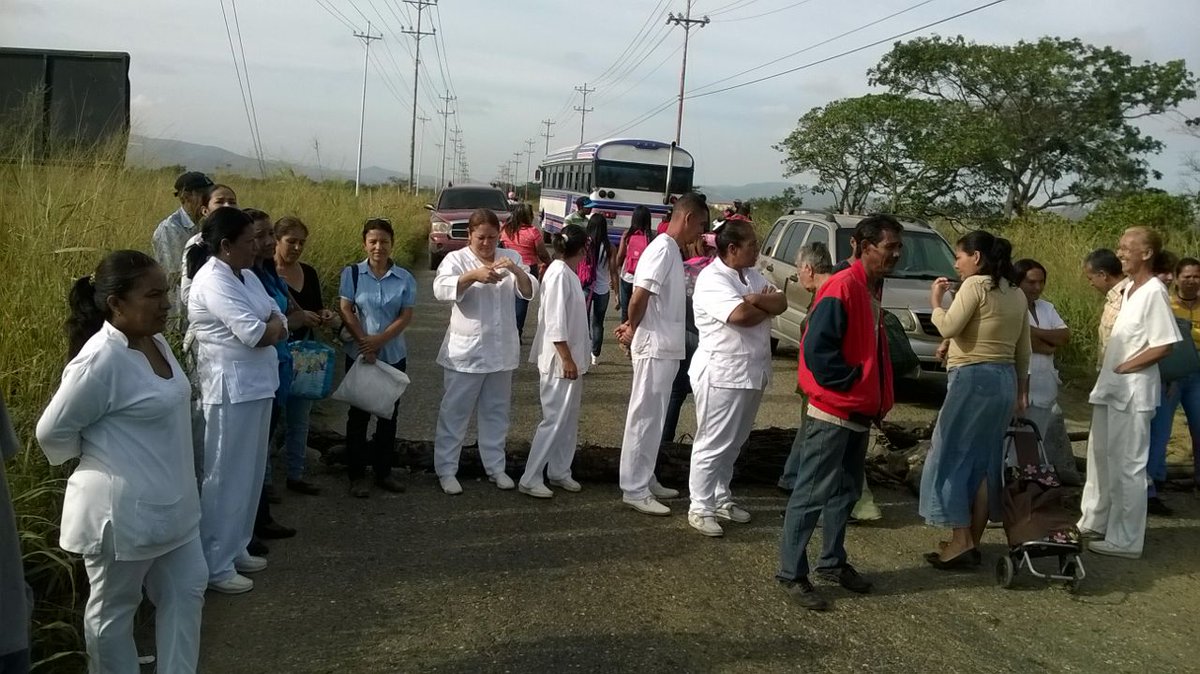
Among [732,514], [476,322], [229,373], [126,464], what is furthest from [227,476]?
[732,514]

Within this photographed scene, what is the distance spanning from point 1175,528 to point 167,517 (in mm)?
6322

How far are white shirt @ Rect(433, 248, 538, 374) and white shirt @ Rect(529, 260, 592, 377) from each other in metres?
0.18

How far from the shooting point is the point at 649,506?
19.9ft

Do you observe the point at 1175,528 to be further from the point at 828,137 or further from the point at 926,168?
the point at 828,137

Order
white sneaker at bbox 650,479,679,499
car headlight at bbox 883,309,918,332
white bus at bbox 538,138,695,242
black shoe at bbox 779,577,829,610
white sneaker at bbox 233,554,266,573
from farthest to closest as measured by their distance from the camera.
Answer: white bus at bbox 538,138,695,242, car headlight at bbox 883,309,918,332, white sneaker at bbox 650,479,679,499, white sneaker at bbox 233,554,266,573, black shoe at bbox 779,577,829,610

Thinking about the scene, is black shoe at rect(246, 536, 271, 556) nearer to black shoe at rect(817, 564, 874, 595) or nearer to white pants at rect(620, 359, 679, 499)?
white pants at rect(620, 359, 679, 499)

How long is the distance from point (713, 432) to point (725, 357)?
465 millimetres

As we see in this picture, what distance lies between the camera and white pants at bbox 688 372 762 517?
5688 millimetres

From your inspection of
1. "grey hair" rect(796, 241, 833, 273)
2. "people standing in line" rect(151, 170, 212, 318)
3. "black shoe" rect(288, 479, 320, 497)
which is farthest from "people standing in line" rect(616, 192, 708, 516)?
"people standing in line" rect(151, 170, 212, 318)

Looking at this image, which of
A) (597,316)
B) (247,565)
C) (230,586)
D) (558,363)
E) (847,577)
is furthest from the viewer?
(597,316)

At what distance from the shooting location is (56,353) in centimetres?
507

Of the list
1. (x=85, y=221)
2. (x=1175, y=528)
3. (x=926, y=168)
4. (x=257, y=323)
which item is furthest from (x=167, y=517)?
(x=926, y=168)

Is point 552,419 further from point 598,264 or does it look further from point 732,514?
point 598,264

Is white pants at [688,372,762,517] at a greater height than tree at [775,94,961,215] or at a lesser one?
lesser
